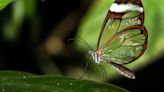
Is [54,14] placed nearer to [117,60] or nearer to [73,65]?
[73,65]

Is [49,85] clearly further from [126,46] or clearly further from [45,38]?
[45,38]

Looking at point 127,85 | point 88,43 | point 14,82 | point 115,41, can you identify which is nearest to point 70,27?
point 127,85

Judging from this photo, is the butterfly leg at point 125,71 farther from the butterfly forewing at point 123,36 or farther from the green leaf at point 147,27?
the green leaf at point 147,27

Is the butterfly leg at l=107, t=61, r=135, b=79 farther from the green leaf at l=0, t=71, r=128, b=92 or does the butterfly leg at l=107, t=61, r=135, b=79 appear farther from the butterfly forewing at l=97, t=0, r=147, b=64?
the green leaf at l=0, t=71, r=128, b=92

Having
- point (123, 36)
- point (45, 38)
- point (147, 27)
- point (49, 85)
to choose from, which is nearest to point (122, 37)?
point (123, 36)

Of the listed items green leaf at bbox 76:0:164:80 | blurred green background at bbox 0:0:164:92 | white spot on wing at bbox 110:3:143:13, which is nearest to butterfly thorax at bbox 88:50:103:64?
white spot on wing at bbox 110:3:143:13
